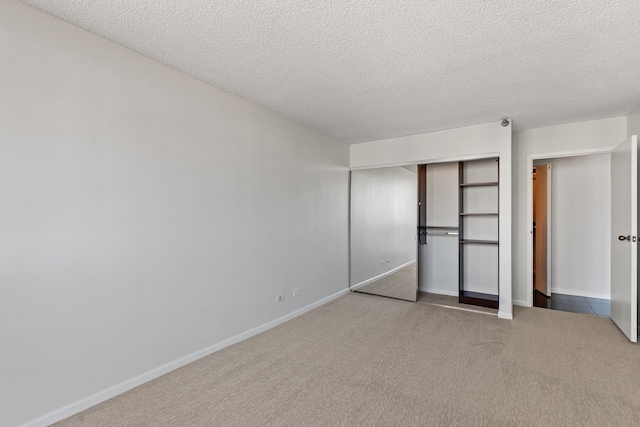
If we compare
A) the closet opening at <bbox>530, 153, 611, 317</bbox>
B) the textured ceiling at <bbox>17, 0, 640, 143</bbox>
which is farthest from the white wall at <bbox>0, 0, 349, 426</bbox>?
the closet opening at <bbox>530, 153, 611, 317</bbox>

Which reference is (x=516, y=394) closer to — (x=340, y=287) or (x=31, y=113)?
(x=340, y=287)

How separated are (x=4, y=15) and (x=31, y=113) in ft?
1.75

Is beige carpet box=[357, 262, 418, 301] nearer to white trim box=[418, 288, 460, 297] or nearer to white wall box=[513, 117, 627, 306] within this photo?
white trim box=[418, 288, 460, 297]

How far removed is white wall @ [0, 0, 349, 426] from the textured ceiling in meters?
0.28

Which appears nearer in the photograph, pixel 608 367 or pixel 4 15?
pixel 4 15

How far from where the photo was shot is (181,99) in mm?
2602

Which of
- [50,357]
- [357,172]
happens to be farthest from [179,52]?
[357,172]

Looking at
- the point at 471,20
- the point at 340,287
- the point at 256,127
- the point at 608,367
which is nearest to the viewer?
the point at 471,20

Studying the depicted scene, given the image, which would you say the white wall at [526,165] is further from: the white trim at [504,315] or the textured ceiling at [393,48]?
the white trim at [504,315]

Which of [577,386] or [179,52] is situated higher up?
[179,52]

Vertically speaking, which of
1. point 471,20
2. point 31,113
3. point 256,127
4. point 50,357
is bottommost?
point 50,357

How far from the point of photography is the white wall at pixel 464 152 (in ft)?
12.3

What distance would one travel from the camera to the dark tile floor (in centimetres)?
403

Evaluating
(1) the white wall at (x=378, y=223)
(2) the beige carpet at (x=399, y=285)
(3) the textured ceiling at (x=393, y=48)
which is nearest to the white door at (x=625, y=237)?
(3) the textured ceiling at (x=393, y=48)
